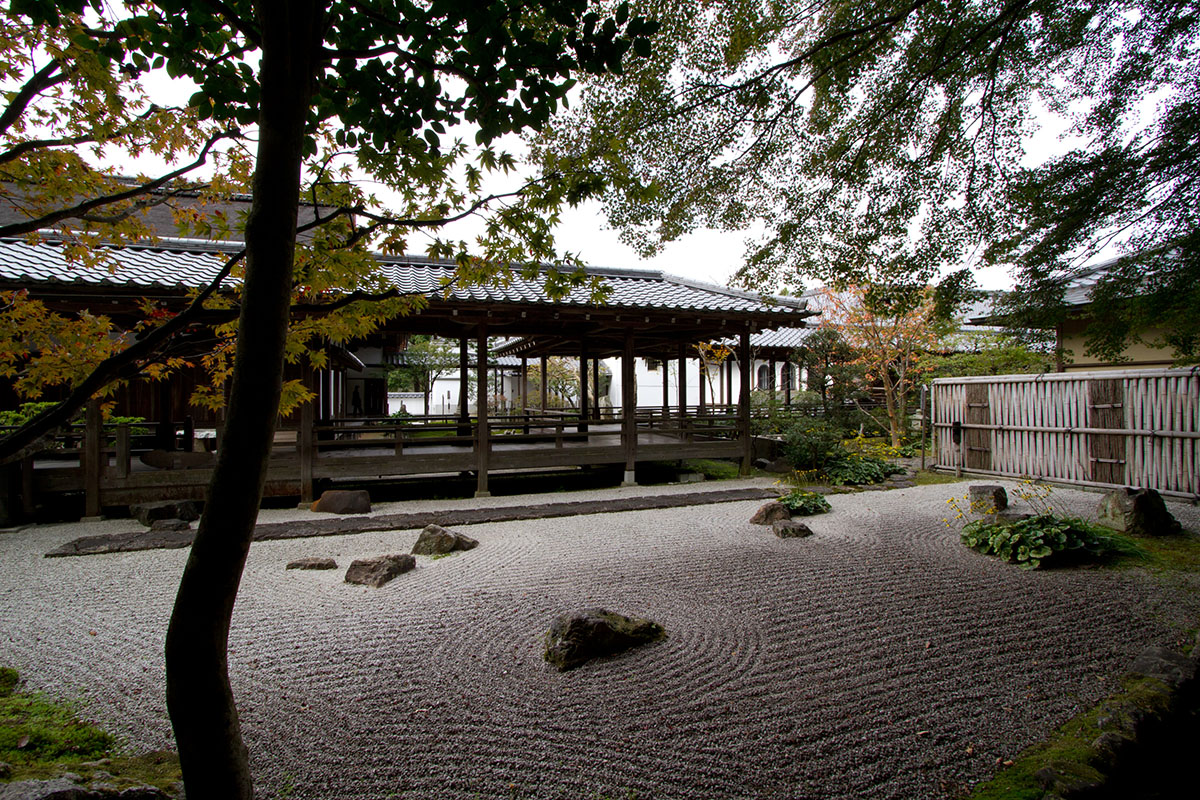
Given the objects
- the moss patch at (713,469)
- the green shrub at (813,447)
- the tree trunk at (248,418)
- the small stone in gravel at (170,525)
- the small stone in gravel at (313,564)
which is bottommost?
the moss patch at (713,469)

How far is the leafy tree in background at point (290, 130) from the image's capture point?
1604 mm

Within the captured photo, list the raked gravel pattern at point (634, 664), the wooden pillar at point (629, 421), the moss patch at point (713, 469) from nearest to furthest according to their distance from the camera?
the raked gravel pattern at point (634, 664) → the wooden pillar at point (629, 421) → the moss patch at point (713, 469)

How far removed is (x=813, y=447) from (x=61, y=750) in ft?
34.9

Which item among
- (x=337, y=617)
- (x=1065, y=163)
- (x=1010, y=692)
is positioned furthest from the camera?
(x=1065, y=163)

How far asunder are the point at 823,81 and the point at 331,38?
4.46 meters

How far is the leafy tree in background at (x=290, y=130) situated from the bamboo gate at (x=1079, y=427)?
29.2ft

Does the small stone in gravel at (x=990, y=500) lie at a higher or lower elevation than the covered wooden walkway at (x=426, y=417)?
lower

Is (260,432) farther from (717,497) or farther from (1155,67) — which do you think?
(717,497)

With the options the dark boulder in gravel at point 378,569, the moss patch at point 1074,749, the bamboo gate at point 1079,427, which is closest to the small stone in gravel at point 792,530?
the moss patch at point 1074,749

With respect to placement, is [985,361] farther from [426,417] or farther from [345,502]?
[345,502]

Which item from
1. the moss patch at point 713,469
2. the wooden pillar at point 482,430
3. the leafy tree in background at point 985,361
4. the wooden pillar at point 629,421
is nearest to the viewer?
the wooden pillar at point 482,430

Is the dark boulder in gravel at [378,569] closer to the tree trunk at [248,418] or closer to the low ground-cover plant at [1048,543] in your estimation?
the tree trunk at [248,418]

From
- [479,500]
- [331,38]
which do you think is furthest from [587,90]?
[479,500]

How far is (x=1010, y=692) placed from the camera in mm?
3090
